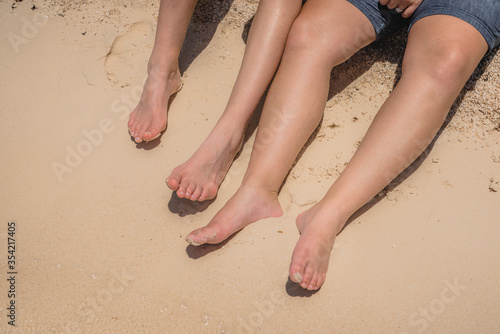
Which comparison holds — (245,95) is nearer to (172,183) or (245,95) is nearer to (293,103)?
(293,103)

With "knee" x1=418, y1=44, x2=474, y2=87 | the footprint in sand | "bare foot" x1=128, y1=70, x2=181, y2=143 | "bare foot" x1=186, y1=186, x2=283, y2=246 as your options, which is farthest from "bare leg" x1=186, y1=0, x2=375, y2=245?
the footprint in sand

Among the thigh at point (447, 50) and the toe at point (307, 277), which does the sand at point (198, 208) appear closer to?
the toe at point (307, 277)

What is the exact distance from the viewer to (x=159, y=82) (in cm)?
171

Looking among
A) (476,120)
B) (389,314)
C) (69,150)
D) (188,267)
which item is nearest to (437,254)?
(389,314)

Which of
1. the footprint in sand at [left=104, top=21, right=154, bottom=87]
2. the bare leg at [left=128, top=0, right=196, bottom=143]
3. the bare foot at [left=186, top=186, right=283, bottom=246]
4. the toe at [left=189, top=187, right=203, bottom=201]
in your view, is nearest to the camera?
the bare foot at [left=186, top=186, right=283, bottom=246]

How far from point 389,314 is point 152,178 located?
1.09 metres

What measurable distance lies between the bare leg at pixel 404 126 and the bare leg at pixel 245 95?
439mm

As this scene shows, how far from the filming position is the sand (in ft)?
4.53

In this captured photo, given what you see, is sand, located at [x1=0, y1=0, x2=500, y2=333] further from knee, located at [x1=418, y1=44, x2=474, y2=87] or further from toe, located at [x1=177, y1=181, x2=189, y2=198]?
knee, located at [x1=418, y1=44, x2=474, y2=87]

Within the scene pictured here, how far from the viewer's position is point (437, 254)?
1.45m

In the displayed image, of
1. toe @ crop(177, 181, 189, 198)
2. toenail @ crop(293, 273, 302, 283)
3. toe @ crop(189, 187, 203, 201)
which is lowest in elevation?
toenail @ crop(293, 273, 302, 283)

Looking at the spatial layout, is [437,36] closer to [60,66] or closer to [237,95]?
[237,95]

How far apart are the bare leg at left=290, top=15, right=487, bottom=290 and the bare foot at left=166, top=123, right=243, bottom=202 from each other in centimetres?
42

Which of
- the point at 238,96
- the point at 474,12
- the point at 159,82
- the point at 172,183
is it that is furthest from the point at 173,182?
the point at 474,12
